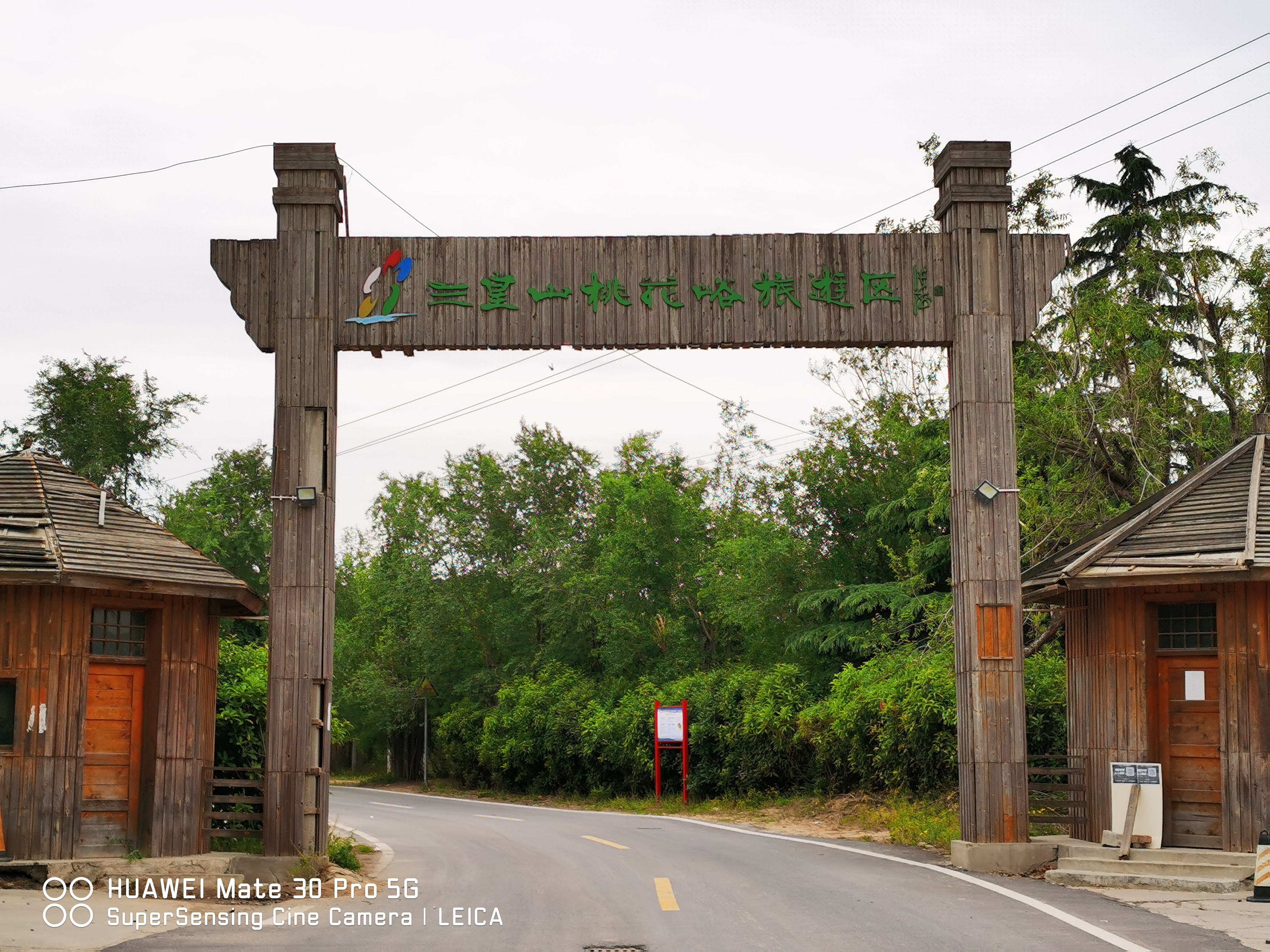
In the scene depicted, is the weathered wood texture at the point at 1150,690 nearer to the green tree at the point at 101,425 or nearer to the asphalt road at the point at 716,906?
the asphalt road at the point at 716,906

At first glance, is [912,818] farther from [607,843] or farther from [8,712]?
[8,712]

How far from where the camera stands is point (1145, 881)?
1273 centimetres

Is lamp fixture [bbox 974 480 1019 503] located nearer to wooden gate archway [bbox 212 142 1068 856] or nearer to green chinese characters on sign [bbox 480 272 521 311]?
wooden gate archway [bbox 212 142 1068 856]

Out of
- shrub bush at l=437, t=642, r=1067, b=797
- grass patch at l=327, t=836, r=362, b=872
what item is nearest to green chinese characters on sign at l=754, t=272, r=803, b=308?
shrub bush at l=437, t=642, r=1067, b=797

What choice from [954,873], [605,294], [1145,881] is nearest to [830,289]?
[605,294]

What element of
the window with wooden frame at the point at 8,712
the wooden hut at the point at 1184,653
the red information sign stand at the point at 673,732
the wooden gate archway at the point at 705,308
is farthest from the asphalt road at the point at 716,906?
the red information sign stand at the point at 673,732

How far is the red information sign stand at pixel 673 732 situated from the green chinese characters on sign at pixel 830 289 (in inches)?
606

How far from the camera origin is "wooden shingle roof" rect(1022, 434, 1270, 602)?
13422 mm

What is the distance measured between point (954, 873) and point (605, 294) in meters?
7.80

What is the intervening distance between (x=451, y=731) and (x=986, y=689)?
30.6m

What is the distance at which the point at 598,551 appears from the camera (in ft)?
147

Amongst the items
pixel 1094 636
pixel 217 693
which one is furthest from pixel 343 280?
pixel 1094 636

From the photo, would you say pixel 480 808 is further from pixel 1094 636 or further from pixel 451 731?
pixel 1094 636

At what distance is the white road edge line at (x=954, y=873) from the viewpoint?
379 inches
